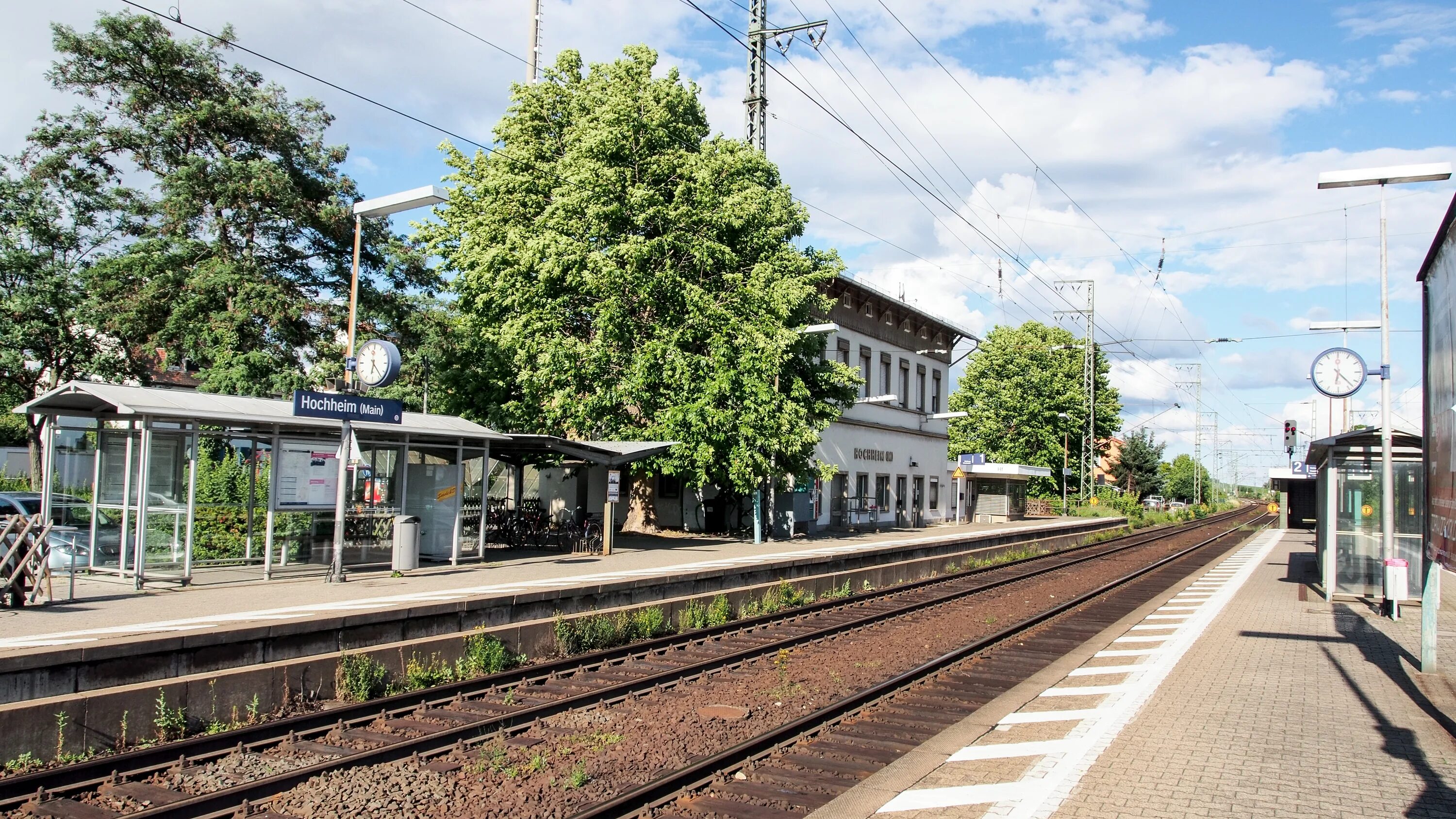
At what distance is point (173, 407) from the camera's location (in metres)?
14.2

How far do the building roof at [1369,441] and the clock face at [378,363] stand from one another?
1614cm

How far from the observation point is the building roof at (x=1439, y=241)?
300 inches

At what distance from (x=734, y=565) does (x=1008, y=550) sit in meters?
15.2

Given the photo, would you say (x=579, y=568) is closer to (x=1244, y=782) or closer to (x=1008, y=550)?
(x=1244, y=782)

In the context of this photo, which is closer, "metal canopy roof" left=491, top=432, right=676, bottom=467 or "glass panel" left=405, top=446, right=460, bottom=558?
"glass panel" left=405, top=446, right=460, bottom=558

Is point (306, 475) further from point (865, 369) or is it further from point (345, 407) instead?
point (865, 369)

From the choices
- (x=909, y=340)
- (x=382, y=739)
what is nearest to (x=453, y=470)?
(x=382, y=739)

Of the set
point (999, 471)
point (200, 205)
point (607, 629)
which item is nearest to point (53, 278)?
point (200, 205)

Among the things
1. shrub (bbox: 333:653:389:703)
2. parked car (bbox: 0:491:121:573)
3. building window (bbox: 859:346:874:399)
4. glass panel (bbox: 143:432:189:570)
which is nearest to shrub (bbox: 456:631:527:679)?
shrub (bbox: 333:653:389:703)

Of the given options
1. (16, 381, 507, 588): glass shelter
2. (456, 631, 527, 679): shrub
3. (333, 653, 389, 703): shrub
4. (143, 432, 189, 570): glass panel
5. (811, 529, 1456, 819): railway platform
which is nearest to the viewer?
(811, 529, 1456, 819): railway platform

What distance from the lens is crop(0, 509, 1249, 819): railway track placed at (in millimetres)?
6742

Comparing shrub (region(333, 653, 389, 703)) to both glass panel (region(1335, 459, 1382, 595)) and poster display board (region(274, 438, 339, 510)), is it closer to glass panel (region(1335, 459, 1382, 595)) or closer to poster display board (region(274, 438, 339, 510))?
poster display board (region(274, 438, 339, 510))

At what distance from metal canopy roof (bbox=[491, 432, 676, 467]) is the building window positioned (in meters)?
15.9

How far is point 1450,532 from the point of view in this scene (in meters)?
7.78
